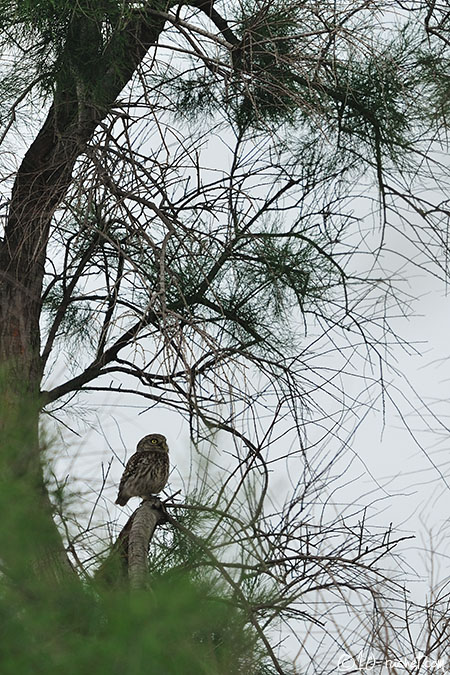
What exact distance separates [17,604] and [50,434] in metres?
0.28

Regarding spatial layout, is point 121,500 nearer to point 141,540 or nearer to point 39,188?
point 141,540

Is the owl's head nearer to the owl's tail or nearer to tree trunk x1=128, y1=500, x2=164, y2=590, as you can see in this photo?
the owl's tail

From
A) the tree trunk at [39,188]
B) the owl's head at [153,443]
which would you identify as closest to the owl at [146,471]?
the owl's head at [153,443]

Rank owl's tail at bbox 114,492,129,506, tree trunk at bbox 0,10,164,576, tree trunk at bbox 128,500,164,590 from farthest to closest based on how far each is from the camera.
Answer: owl's tail at bbox 114,492,129,506 → tree trunk at bbox 0,10,164,576 → tree trunk at bbox 128,500,164,590

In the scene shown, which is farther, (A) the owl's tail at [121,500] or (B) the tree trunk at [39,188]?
(A) the owl's tail at [121,500]

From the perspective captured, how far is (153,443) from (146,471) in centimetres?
11

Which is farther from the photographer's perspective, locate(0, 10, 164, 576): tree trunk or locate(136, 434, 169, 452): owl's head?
locate(136, 434, 169, 452): owl's head

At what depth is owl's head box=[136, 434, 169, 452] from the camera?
1.96m

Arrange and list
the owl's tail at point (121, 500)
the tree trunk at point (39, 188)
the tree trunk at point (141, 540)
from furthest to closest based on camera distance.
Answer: the owl's tail at point (121, 500)
the tree trunk at point (39, 188)
the tree trunk at point (141, 540)

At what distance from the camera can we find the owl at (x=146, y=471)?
6.08ft

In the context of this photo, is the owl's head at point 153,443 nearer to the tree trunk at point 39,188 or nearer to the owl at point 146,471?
the owl at point 146,471

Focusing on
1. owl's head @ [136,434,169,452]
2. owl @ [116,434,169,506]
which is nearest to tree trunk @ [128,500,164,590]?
owl @ [116,434,169,506]

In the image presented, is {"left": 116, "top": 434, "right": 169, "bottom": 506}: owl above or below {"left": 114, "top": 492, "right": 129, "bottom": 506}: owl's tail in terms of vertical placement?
above

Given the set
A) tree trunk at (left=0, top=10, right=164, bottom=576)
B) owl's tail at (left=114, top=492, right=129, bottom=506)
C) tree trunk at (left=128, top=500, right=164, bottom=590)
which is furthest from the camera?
owl's tail at (left=114, top=492, right=129, bottom=506)
